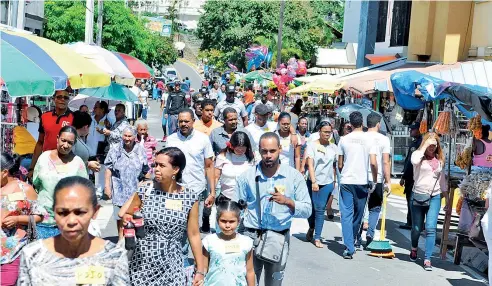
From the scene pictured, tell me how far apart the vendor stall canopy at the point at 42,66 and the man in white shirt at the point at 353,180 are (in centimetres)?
356

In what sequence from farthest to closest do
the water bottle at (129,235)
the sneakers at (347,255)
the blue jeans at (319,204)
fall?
the blue jeans at (319,204) < the sneakers at (347,255) < the water bottle at (129,235)

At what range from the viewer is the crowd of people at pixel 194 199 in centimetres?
403

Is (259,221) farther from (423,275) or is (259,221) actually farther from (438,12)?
(438,12)

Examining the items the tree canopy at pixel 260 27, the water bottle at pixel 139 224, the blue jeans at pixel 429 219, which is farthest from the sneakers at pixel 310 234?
the tree canopy at pixel 260 27

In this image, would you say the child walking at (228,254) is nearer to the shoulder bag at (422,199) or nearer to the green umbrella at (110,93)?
the shoulder bag at (422,199)

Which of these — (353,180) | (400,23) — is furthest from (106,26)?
(353,180)

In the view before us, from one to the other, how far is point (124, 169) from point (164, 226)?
144 inches

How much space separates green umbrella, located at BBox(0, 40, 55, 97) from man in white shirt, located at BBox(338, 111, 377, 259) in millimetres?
4053

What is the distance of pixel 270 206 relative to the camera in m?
6.61

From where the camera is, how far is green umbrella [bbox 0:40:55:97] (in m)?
7.84

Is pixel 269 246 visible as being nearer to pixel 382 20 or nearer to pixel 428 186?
pixel 428 186

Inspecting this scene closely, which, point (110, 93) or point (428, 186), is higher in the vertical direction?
point (110, 93)

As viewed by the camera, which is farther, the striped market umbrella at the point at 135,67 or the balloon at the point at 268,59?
the balloon at the point at 268,59

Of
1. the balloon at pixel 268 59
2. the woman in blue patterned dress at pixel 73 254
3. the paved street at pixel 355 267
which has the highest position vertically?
the balloon at pixel 268 59
